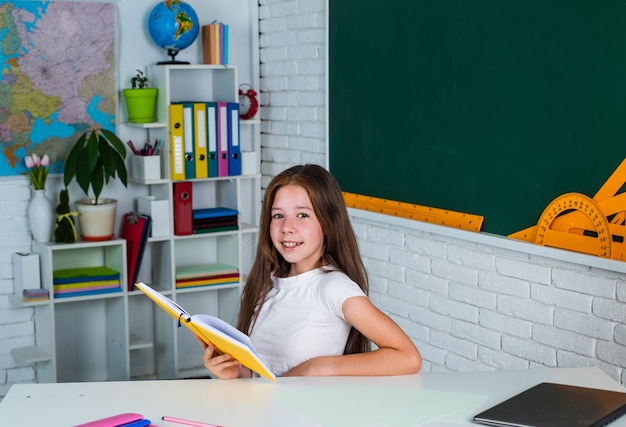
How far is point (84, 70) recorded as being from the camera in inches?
159

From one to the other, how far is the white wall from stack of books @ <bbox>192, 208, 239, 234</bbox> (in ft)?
1.14

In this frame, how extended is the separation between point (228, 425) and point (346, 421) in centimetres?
22

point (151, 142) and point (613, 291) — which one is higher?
point (151, 142)

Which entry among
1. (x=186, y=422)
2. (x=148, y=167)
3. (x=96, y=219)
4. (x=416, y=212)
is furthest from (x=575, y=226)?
(x=96, y=219)

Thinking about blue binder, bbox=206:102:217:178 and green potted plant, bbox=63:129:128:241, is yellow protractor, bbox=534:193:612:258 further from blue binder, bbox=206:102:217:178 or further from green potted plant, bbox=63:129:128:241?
green potted plant, bbox=63:129:128:241

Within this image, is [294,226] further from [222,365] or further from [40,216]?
[40,216]

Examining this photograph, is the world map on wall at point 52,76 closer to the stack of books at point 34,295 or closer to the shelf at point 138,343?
the stack of books at point 34,295

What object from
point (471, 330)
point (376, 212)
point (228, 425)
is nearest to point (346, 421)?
point (228, 425)

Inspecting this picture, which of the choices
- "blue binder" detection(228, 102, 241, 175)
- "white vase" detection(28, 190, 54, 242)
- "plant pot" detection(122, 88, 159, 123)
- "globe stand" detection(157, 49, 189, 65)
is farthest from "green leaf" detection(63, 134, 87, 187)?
"blue binder" detection(228, 102, 241, 175)

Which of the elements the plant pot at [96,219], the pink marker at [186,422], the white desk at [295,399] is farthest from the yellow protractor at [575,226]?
the plant pot at [96,219]

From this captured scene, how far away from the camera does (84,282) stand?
394cm

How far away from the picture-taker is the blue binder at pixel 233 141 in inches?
164

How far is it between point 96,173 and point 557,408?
2.67 m

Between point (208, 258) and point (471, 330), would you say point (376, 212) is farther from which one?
point (208, 258)
